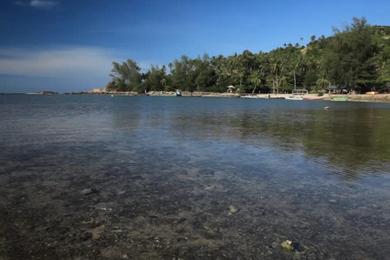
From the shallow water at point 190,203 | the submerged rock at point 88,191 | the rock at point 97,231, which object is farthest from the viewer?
the submerged rock at point 88,191

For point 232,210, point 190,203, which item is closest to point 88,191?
point 190,203

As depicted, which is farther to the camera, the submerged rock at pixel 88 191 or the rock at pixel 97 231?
the submerged rock at pixel 88 191

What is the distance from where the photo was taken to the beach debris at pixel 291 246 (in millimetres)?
7266

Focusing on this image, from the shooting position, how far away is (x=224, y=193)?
36.4ft

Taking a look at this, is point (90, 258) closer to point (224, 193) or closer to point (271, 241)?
point (271, 241)

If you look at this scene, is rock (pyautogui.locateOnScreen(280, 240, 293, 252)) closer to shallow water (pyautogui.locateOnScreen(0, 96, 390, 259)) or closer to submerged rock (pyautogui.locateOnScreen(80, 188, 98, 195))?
shallow water (pyautogui.locateOnScreen(0, 96, 390, 259))

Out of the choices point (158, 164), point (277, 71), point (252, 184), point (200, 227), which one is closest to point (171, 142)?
point (158, 164)

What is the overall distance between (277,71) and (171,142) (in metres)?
172

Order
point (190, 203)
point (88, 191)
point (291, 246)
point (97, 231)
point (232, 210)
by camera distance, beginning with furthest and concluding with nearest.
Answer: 1. point (88, 191)
2. point (190, 203)
3. point (232, 210)
4. point (97, 231)
5. point (291, 246)

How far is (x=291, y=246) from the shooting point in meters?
7.36

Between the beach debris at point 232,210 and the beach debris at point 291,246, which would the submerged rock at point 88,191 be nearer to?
the beach debris at point 232,210

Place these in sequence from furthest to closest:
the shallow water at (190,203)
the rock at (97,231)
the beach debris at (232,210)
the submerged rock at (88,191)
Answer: the submerged rock at (88,191) < the beach debris at (232,210) < the rock at (97,231) < the shallow water at (190,203)

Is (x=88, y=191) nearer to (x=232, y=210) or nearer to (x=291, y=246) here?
(x=232, y=210)

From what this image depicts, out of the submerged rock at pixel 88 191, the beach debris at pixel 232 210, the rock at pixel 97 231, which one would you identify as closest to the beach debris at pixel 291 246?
the beach debris at pixel 232 210
